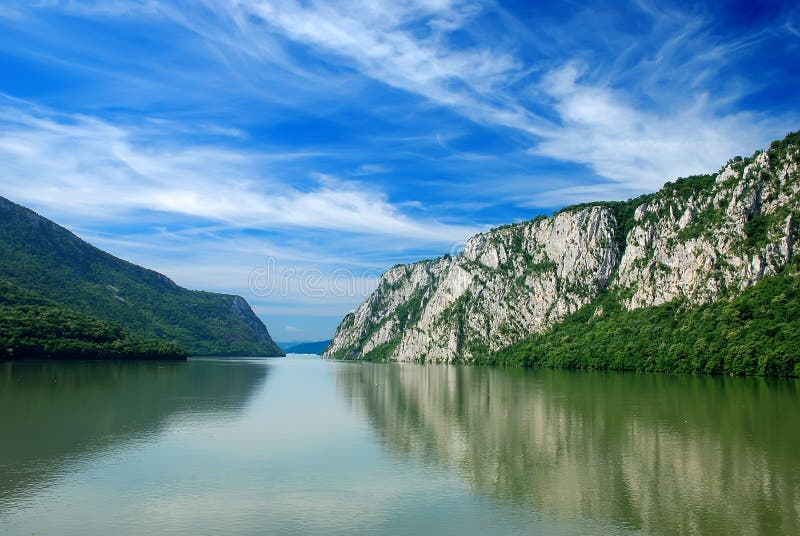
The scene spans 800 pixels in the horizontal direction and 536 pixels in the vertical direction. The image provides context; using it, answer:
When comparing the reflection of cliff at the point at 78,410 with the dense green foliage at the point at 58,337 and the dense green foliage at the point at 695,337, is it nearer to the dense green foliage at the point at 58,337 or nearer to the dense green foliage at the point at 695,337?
the dense green foliage at the point at 58,337

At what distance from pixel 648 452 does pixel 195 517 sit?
2222 centimetres

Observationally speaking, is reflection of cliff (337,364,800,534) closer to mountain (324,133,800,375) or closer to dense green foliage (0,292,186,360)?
mountain (324,133,800,375)

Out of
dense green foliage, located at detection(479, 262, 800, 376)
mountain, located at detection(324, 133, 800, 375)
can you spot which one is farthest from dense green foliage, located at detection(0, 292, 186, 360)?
mountain, located at detection(324, 133, 800, 375)

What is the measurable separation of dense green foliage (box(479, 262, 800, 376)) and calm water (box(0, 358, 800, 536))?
131 ft

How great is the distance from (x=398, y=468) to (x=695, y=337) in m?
97.1

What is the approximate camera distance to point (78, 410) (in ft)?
146

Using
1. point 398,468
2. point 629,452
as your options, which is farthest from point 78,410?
point 629,452

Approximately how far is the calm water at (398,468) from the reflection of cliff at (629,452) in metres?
0.12

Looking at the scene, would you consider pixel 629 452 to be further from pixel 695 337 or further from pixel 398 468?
pixel 695 337

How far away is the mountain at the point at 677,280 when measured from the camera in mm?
99438

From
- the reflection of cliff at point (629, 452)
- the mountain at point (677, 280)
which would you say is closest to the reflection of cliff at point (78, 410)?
the reflection of cliff at point (629, 452)

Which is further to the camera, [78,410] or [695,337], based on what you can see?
[695,337]

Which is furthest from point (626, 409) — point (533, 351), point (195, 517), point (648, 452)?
point (533, 351)

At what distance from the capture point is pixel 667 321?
12756 cm
